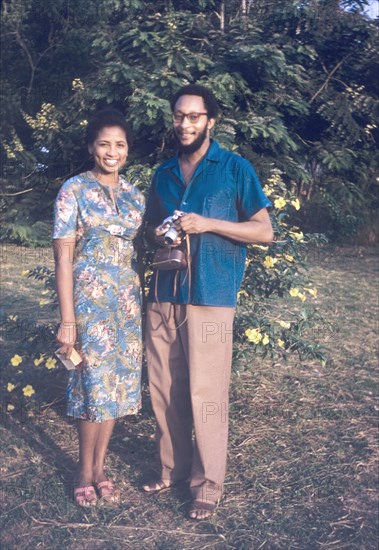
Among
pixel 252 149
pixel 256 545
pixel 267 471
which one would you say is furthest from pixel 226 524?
pixel 252 149

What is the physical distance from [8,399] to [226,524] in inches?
81.7

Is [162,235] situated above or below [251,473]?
above

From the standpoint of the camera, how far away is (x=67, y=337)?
3107 millimetres

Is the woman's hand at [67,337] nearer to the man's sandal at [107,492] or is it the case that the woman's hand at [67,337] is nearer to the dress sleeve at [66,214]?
the dress sleeve at [66,214]

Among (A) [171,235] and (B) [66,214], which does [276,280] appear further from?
(B) [66,214]

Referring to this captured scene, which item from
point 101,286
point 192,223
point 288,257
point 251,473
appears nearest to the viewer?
point 192,223

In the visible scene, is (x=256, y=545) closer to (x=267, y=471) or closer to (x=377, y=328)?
(x=267, y=471)

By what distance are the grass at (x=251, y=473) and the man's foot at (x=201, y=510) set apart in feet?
0.11

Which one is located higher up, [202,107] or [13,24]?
[13,24]

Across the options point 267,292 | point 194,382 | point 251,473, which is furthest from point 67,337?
point 267,292

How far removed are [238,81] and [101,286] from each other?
6.13ft

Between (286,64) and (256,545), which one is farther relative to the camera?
(286,64)

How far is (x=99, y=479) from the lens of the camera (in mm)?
3424

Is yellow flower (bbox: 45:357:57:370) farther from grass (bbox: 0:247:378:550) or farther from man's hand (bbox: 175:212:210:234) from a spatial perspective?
man's hand (bbox: 175:212:210:234)
